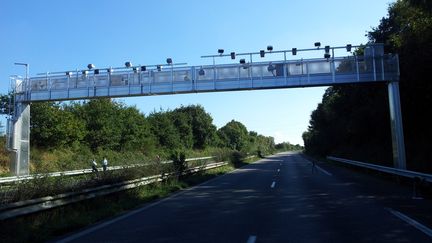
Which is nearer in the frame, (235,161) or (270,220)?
(270,220)

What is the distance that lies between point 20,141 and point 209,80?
594 inches

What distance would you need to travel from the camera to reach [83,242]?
9.52 metres

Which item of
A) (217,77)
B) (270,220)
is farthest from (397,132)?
(270,220)

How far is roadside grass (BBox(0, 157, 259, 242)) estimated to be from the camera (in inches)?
394

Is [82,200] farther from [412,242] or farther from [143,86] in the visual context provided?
[143,86]

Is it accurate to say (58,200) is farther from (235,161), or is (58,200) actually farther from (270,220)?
(235,161)

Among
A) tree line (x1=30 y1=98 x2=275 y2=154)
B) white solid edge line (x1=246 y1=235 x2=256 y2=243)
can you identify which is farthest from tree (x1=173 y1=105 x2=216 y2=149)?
white solid edge line (x1=246 y1=235 x2=256 y2=243)

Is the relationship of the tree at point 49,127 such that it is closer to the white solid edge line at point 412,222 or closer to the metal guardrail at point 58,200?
the metal guardrail at point 58,200

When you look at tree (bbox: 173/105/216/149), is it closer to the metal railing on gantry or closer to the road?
the metal railing on gantry

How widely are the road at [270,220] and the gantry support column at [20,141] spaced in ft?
68.1

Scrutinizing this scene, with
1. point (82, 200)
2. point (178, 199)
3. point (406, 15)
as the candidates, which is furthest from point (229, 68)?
point (82, 200)

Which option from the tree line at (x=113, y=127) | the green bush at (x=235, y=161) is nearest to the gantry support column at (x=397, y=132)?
the green bush at (x=235, y=161)

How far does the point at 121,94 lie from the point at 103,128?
68.7 feet

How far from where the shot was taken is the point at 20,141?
35.9 metres
